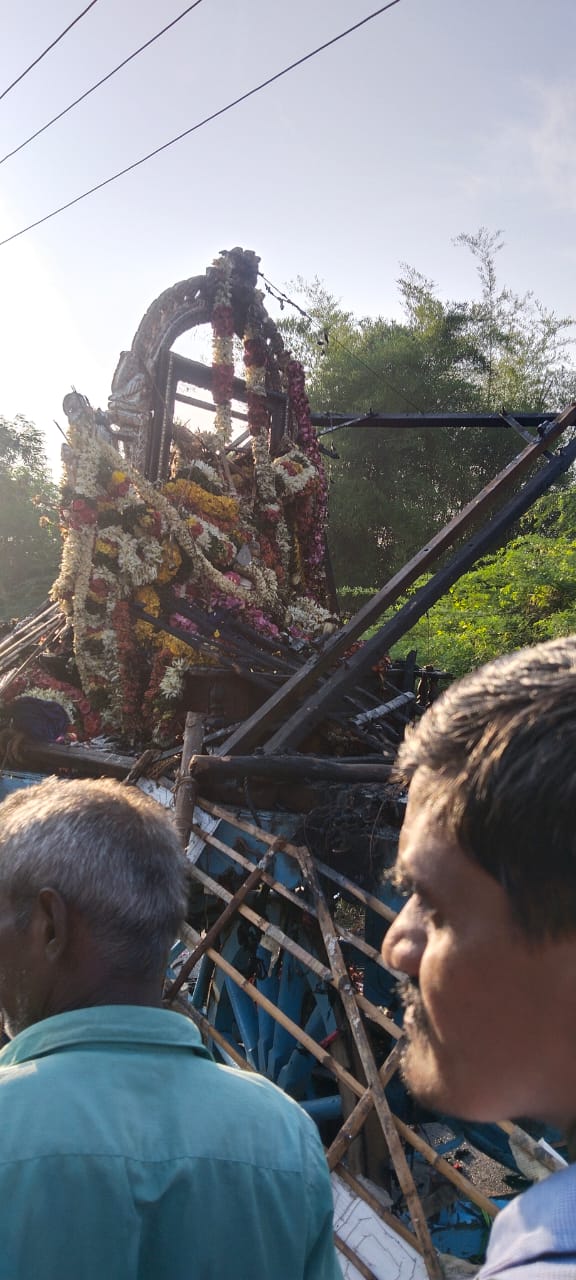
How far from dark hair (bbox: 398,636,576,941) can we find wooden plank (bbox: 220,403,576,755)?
3.97 meters

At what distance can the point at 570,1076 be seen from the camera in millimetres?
762

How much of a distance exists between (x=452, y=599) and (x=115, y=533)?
661cm

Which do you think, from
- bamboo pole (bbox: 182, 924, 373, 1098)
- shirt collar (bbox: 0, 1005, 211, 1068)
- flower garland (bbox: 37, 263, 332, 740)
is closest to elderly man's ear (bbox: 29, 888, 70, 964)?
shirt collar (bbox: 0, 1005, 211, 1068)

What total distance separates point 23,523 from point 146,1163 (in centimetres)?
2507

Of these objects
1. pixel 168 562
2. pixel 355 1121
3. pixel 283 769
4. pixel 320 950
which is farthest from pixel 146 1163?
pixel 168 562

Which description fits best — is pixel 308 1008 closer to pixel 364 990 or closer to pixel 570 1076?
pixel 364 990

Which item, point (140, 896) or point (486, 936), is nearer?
point (486, 936)

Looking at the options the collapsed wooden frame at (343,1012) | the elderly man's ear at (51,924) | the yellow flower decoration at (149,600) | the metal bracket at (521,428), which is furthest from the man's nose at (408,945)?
the metal bracket at (521,428)

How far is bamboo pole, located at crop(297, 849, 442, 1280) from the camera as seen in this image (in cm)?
304

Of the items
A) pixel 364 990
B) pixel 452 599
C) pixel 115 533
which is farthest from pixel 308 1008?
pixel 452 599

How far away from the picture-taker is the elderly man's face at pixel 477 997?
30.6 inches

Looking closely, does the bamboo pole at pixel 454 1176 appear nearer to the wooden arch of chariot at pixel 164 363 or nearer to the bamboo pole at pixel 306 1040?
the bamboo pole at pixel 306 1040

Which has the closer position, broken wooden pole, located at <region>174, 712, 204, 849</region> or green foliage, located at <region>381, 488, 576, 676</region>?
Answer: broken wooden pole, located at <region>174, 712, 204, 849</region>

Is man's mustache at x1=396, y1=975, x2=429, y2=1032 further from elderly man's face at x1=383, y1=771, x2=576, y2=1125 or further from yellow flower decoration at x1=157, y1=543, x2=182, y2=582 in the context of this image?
yellow flower decoration at x1=157, y1=543, x2=182, y2=582
